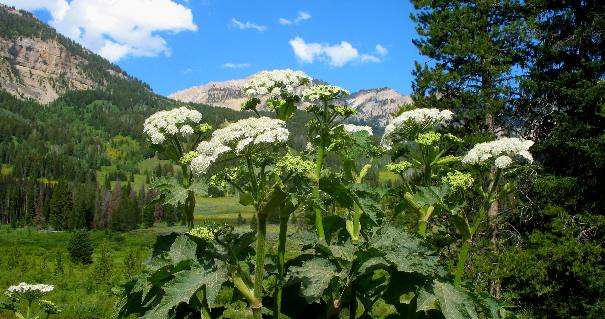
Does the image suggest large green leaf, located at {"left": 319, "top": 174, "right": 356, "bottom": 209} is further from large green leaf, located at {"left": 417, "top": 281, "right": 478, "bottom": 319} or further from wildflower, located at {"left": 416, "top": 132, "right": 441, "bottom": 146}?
wildflower, located at {"left": 416, "top": 132, "right": 441, "bottom": 146}

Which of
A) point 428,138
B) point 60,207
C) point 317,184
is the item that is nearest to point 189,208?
point 317,184

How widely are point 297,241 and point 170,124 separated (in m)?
2.02

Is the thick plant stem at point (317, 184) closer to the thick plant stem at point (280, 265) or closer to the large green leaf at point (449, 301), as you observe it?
the thick plant stem at point (280, 265)

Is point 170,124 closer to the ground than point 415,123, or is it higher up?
closer to the ground

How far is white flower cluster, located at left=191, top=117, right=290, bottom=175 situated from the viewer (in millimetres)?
5020

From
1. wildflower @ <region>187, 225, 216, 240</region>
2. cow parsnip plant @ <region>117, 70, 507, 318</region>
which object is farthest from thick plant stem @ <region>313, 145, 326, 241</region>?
wildflower @ <region>187, 225, 216, 240</region>

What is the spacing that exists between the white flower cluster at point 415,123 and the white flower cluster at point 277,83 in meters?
1.56

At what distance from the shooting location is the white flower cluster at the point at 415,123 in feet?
22.9

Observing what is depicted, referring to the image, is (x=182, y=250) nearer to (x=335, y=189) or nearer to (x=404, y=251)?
(x=335, y=189)

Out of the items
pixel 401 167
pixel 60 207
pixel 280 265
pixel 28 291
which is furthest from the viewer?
pixel 60 207

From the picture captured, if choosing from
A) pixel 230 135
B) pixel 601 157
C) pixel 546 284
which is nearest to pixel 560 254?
pixel 546 284

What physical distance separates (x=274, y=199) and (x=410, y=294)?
1939 mm

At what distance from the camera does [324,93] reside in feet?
19.5

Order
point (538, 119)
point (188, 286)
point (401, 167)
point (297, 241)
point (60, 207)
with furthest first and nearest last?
1. point (60, 207)
2. point (538, 119)
3. point (401, 167)
4. point (297, 241)
5. point (188, 286)
